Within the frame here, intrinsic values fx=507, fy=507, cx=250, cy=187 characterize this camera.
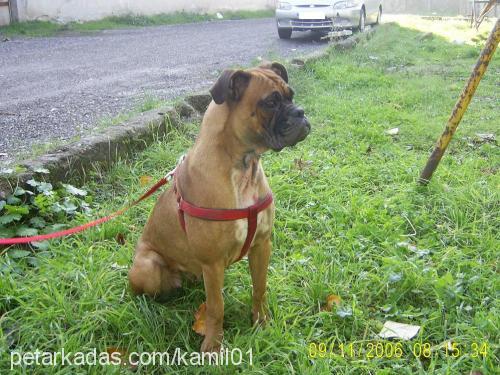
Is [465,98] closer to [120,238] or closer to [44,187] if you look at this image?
[120,238]

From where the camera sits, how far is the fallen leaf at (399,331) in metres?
2.49

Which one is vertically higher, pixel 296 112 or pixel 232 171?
pixel 296 112

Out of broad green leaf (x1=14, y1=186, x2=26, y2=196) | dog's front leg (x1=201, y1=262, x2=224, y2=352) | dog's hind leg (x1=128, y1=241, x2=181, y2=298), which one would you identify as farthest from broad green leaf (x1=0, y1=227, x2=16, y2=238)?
dog's front leg (x1=201, y1=262, x2=224, y2=352)

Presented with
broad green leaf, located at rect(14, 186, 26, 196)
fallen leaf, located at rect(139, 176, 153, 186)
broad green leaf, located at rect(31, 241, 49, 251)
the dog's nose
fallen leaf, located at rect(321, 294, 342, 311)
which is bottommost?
fallen leaf, located at rect(321, 294, 342, 311)

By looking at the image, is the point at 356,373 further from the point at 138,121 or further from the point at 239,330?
the point at 138,121

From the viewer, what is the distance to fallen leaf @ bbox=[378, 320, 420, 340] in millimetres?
2486

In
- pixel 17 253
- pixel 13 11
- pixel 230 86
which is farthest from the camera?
pixel 13 11

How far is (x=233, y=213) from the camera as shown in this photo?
91.9 inches

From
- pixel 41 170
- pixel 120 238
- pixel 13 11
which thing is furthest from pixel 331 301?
pixel 13 11

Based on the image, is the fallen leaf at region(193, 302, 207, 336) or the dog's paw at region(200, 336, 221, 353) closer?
the dog's paw at region(200, 336, 221, 353)

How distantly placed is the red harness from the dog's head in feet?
0.97

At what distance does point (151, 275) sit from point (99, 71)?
6.66 m

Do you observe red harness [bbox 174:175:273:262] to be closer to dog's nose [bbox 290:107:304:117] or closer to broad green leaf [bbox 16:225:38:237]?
dog's nose [bbox 290:107:304:117]

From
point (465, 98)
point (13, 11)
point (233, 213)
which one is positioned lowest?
point (233, 213)
